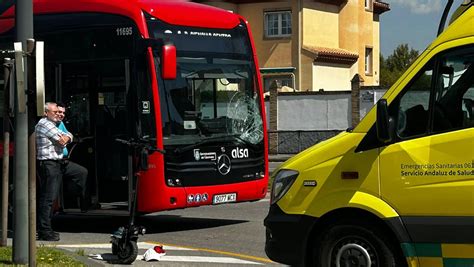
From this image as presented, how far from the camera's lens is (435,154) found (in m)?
6.53

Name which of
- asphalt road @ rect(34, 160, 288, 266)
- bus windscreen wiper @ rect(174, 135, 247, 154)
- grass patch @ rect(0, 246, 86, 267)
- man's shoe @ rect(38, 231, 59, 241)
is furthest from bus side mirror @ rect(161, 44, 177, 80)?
grass patch @ rect(0, 246, 86, 267)

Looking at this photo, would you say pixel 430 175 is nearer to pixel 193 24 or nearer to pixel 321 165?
pixel 321 165

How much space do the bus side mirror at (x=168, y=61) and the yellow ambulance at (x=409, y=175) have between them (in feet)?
13.2

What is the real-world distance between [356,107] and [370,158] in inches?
1125

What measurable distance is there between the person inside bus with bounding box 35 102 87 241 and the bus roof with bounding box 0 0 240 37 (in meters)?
1.64

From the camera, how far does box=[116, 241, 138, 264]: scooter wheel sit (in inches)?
353

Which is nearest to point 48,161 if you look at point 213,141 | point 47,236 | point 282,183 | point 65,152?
point 65,152

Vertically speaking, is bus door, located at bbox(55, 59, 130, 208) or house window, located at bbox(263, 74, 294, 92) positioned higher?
house window, located at bbox(263, 74, 294, 92)

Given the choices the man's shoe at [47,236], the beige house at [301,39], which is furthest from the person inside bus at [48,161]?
the beige house at [301,39]

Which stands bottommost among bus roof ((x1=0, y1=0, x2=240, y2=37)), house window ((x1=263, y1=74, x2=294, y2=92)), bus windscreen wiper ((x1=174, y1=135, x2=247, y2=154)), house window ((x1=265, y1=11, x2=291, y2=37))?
bus windscreen wiper ((x1=174, y1=135, x2=247, y2=154))

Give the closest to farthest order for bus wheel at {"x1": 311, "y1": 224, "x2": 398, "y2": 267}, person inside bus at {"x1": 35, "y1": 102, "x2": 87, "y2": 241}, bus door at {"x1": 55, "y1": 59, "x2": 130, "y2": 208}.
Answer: bus wheel at {"x1": 311, "y1": 224, "x2": 398, "y2": 267}, person inside bus at {"x1": 35, "y1": 102, "x2": 87, "y2": 241}, bus door at {"x1": 55, "y1": 59, "x2": 130, "y2": 208}

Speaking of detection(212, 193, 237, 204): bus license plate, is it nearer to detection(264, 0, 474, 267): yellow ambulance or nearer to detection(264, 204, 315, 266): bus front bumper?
detection(264, 204, 315, 266): bus front bumper

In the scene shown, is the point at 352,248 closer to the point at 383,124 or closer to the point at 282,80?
the point at 383,124

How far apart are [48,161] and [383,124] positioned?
547cm
